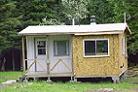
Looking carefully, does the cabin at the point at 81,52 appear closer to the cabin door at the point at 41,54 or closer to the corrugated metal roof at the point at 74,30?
the corrugated metal roof at the point at 74,30

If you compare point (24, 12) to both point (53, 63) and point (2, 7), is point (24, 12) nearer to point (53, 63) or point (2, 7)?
point (2, 7)

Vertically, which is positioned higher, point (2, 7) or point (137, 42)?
point (2, 7)

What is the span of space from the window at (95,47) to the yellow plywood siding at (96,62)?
25 centimetres

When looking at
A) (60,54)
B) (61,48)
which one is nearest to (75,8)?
(61,48)

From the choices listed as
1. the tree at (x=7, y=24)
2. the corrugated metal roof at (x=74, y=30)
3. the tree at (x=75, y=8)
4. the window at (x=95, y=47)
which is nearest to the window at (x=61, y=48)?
the corrugated metal roof at (x=74, y=30)

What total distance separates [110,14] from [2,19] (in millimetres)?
12607

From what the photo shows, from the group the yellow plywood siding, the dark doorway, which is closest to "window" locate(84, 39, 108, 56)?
the yellow plywood siding

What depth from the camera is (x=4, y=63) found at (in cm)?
4456

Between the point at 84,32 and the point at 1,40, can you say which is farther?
the point at 1,40

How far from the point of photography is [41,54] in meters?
28.7

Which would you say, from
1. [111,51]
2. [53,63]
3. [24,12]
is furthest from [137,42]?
[24,12]

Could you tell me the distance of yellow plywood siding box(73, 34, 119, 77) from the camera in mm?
27109

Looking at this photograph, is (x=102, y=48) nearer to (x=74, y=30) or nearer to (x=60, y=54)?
(x=74, y=30)

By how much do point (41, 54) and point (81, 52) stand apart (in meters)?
2.97
